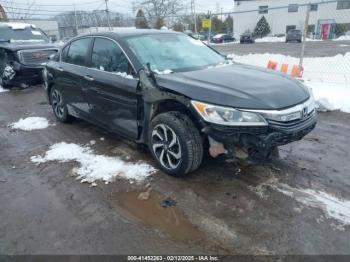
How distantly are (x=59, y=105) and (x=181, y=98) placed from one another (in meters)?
3.40

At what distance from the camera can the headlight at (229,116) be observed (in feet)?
9.63

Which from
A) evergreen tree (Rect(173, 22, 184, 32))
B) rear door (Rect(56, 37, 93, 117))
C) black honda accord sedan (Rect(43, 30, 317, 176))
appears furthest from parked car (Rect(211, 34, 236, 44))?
black honda accord sedan (Rect(43, 30, 317, 176))

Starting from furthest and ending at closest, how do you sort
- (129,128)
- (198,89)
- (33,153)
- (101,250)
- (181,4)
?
1. (181,4)
2. (33,153)
3. (129,128)
4. (198,89)
5. (101,250)

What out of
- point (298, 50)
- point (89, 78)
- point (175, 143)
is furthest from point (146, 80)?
point (298, 50)

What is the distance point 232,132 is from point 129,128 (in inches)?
62.4

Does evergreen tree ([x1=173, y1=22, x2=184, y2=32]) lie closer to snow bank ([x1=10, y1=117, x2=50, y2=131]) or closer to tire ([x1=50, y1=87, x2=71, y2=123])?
snow bank ([x1=10, y1=117, x2=50, y2=131])

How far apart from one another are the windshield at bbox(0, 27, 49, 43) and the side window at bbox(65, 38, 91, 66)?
6.59 meters

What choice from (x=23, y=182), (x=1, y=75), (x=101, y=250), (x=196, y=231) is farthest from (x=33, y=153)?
(x=1, y=75)

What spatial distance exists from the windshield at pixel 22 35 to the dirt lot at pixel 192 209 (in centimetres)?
772

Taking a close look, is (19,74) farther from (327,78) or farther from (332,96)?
(327,78)

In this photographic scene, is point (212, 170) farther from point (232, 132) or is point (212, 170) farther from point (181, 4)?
point (181, 4)

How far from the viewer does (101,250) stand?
255cm

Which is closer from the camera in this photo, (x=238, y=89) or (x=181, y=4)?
(x=238, y=89)

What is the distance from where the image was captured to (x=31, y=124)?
6027 millimetres
